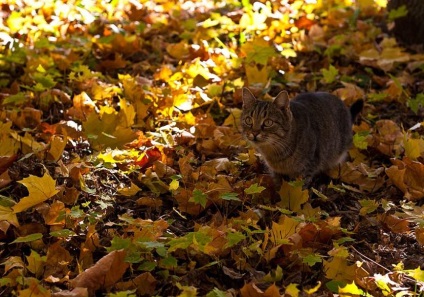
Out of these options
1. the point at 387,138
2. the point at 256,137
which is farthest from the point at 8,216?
the point at 387,138

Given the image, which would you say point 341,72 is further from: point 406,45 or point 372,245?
point 372,245

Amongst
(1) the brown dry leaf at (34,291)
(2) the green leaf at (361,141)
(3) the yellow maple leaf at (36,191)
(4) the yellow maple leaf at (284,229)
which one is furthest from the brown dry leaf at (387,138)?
(1) the brown dry leaf at (34,291)

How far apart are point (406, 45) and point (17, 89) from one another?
12.1ft

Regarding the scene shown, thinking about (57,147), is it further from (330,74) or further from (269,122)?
(330,74)

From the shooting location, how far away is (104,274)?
9.68 feet

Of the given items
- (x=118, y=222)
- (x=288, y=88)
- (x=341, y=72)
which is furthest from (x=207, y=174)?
(x=341, y=72)

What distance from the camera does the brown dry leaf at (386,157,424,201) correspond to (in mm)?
3979

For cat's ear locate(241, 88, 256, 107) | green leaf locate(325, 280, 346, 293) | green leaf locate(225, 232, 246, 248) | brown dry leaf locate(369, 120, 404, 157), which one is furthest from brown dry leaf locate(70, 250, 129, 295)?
brown dry leaf locate(369, 120, 404, 157)

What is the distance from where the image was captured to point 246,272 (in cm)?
313

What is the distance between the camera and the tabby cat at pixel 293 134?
13.4ft

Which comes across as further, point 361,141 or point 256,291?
point 361,141

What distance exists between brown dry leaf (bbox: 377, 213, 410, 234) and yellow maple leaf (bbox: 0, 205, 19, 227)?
1.96m

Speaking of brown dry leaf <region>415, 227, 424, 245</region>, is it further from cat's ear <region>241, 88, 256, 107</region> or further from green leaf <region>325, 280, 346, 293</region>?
cat's ear <region>241, 88, 256, 107</region>

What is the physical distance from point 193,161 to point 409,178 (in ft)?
4.46
